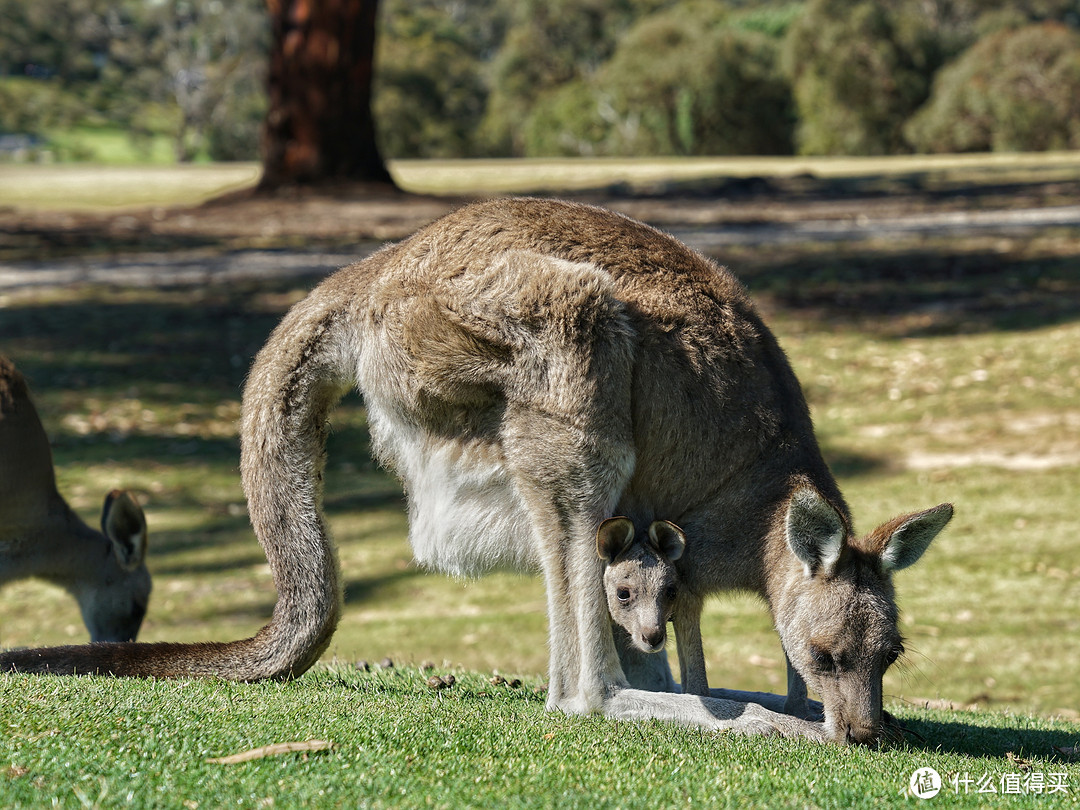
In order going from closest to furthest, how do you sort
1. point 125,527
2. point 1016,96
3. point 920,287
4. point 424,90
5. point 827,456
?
point 125,527 < point 827,456 < point 920,287 < point 1016,96 < point 424,90

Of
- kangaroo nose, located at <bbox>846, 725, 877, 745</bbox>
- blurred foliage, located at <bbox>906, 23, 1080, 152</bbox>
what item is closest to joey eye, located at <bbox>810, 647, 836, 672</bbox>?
kangaroo nose, located at <bbox>846, 725, 877, 745</bbox>

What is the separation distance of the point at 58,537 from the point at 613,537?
10.8 ft

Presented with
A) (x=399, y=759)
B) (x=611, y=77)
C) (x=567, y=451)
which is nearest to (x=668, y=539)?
(x=567, y=451)

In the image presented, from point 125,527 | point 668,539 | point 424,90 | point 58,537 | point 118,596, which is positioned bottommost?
point 118,596

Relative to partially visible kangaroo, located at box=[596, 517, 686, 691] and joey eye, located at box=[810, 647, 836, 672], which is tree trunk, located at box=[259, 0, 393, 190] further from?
joey eye, located at box=[810, 647, 836, 672]

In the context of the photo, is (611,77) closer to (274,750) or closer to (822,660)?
(822,660)

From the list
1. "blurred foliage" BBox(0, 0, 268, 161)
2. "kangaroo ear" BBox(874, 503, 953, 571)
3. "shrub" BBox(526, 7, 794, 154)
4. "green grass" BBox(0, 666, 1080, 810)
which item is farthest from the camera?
"blurred foliage" BBox(0, 0, 268, 161)

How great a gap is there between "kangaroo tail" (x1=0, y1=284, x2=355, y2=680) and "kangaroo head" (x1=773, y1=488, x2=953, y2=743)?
150 cm

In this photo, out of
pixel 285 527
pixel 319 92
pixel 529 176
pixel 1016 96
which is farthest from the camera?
pixel 1016 96

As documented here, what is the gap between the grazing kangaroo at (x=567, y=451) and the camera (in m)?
3.68

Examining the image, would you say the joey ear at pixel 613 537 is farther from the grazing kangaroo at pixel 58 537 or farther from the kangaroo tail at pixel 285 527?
the grazing kangaroo at pixel 58 537

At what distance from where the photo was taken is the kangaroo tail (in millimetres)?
3906

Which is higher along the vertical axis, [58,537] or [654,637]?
[654,637]

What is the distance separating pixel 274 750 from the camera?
9.78 ft
